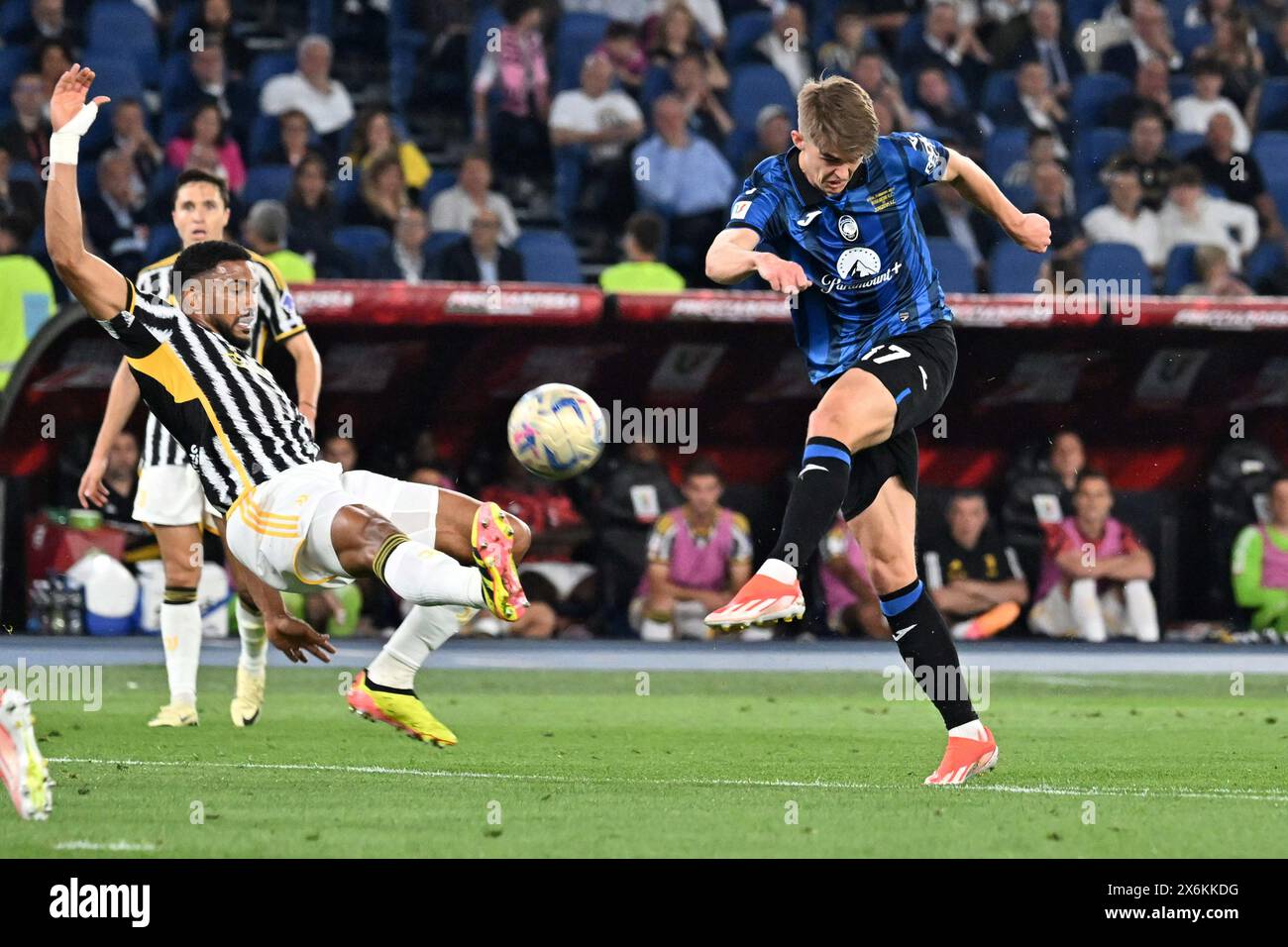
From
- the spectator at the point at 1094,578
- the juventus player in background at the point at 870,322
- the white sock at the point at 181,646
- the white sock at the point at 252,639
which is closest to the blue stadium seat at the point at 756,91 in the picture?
the spectator at the point at 1094,578

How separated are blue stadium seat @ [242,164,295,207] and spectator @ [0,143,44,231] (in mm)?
1374

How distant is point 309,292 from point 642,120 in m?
4.08

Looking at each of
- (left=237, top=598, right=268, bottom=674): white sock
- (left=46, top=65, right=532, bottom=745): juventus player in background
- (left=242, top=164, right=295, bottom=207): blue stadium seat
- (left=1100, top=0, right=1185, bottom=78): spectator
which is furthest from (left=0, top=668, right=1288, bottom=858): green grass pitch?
(left=1100, top=0, right=1185, bottom=78): spectator

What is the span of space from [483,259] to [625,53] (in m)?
3.24

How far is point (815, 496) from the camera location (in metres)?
6.25

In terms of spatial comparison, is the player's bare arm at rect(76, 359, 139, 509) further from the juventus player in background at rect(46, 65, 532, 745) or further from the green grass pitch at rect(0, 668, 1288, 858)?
the juventus player in background at rect(46, 65, 532, 745)

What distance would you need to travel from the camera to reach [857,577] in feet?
44.6

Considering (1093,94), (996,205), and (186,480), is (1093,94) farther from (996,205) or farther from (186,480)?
(996,205)

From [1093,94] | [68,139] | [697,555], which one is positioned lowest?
[697,555]

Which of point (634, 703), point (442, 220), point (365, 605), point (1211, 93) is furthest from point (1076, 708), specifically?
point (1211, 93)

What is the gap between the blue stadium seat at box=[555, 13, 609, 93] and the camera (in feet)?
51.7

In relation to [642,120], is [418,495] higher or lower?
lower

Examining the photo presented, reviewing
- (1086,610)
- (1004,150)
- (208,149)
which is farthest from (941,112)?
(208,149)

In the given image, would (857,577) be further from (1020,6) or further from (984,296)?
(1020,6)
